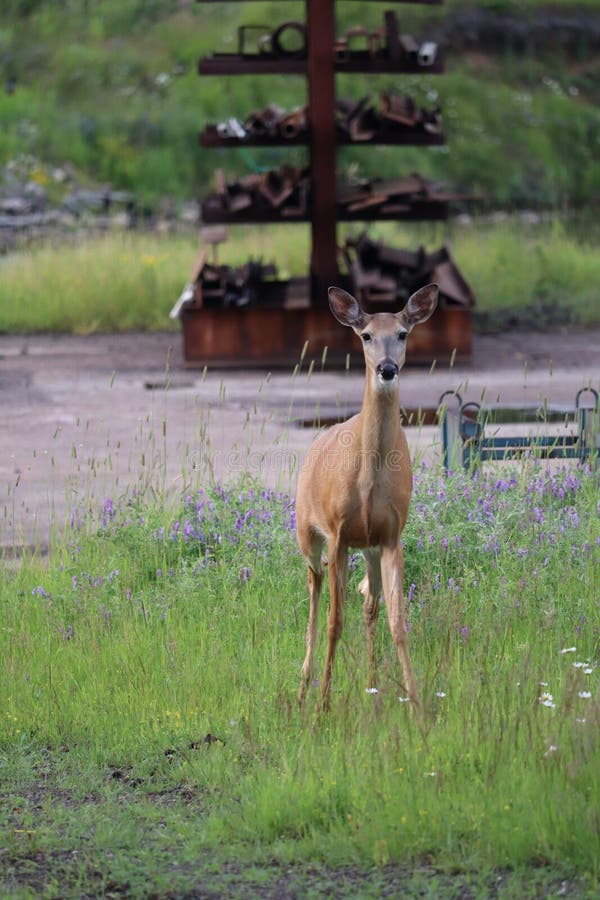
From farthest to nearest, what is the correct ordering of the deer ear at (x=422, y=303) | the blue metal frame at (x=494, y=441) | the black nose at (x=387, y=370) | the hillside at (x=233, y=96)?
1. the hillside at (x=233, y=96)
2. the blue metal frame at (x=494, y=441)
3. the deer ear at (x=422, y=303)
4. the black nose at (x=387, y=370)

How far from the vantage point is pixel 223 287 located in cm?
1415

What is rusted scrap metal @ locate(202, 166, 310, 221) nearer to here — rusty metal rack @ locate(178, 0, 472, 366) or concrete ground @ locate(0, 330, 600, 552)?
rusty metal rack @ locate(178, 0, 472, 366)

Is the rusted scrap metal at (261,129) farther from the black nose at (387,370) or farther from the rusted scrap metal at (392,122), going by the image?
the black nose at (387,370)

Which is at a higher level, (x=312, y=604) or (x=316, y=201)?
(x=316, y=201)

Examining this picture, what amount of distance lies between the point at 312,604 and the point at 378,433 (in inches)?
31.4

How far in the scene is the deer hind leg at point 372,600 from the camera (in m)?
5.55

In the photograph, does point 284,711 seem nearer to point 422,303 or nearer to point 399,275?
point 422,303

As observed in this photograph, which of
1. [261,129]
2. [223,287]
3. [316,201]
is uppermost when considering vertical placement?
[261,129]

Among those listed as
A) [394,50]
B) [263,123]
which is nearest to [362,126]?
[394,50]

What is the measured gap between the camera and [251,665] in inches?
232

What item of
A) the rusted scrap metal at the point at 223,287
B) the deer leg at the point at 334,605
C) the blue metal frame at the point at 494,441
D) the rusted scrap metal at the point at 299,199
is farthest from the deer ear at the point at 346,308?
the rusted scrap metal at the point at 223,287

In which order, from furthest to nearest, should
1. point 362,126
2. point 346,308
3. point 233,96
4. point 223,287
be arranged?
point 233,96, point 362,126, point 223,287, point 346,308

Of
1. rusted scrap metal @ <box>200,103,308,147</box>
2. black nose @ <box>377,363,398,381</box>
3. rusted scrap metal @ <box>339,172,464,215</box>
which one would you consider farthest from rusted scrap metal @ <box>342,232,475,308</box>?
black nose @ <box>377,363,398,381</box>

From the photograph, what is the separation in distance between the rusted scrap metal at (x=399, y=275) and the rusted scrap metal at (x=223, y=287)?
3.12 ft
